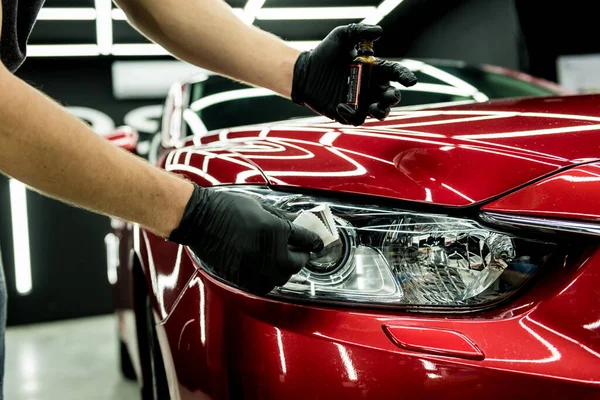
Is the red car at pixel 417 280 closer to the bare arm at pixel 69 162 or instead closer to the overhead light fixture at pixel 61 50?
the bare arm at pixel 69 162

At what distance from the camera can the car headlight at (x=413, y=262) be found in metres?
0.87

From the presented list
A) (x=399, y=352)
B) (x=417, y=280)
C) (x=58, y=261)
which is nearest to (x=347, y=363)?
(x=399, y=352)

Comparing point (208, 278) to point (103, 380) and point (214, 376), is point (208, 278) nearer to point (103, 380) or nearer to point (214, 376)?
point (214, 376)

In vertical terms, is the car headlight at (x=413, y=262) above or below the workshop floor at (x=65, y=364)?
above

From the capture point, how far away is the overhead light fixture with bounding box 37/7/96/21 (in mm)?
4773

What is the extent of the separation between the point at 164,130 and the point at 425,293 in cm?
138

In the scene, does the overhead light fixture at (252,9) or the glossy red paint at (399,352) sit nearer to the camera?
the glossy red paint at (399,352)

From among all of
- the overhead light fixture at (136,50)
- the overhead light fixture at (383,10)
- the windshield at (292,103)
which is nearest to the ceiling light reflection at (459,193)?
the windshield at (292,103)

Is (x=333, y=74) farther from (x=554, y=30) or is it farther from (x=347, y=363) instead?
(x=554, y=30)

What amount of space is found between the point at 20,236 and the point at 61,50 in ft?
4.91

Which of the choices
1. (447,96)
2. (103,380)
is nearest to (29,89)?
(447,96)

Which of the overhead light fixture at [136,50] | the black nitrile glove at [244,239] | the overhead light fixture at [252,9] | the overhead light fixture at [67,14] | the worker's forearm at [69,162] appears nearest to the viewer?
the worker's forearm at [69,162]

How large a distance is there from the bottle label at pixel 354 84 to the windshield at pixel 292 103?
28.8 inches

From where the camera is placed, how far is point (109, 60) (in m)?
5.05
